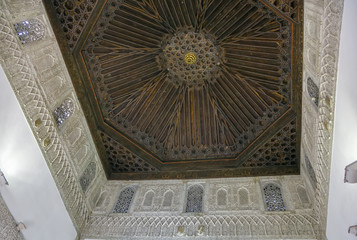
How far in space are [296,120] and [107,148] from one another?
5.52 meters

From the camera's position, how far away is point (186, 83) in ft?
30.3

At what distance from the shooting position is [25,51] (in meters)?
6.10

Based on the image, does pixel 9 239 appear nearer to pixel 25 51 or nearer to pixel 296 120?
pixel 25 51

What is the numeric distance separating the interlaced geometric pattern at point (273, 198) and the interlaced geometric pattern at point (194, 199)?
174 cm

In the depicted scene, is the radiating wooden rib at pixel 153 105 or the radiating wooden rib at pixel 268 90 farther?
the radiating wooden rib at pixel 153 105

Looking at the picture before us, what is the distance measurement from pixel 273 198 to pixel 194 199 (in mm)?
2092

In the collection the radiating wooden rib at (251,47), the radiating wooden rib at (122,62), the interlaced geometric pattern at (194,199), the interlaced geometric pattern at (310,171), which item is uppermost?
the radiating wooden rib at (122,62)

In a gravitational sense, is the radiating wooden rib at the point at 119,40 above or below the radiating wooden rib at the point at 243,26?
above

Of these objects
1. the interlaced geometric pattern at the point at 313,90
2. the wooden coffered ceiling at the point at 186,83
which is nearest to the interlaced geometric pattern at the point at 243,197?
the wooden coffered ceiling at the point at 186,83

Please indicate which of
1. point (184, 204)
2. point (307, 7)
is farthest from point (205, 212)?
point (307, 7)

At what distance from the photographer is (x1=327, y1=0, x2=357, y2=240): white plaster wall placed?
13.5 feet

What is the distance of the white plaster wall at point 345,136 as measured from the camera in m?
4.12

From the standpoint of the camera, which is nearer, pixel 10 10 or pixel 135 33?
pixel 10 10

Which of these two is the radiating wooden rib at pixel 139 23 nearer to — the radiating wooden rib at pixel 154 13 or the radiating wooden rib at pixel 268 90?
the radiating wooden rib at pixel 154 13
